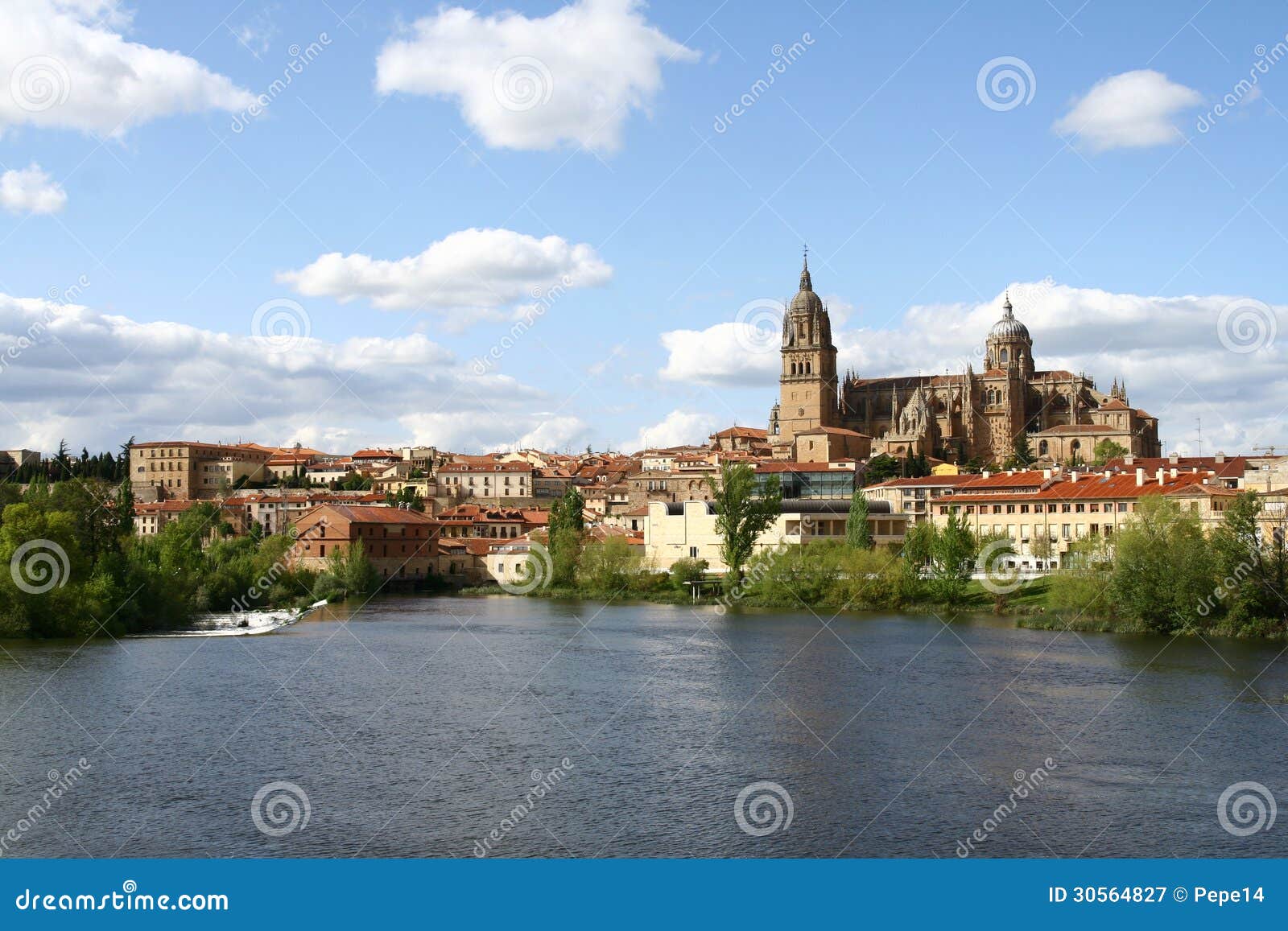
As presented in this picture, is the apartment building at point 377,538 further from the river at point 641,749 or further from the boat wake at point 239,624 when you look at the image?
the river at point 641,749

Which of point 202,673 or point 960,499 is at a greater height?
point 960,499

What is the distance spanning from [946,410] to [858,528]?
51.7 m

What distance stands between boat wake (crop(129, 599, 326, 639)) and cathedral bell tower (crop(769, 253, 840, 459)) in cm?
6044

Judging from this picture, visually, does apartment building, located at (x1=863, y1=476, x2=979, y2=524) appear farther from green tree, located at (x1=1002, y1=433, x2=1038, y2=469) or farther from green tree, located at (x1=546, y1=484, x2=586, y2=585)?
green tree, located at (x1=1002, y1=433, x2=1038, y2=469)

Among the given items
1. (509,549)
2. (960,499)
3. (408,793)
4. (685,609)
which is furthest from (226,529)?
(408,793)

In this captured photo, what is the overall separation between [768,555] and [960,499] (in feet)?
31.6

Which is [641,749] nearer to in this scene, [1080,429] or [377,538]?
[377,538]

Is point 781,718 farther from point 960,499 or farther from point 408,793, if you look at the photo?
point 960,499

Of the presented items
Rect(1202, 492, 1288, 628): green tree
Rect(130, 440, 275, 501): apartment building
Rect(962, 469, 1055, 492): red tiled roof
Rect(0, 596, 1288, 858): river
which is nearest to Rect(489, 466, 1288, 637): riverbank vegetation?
Rect(1202, 492, 1288, 628): green tree

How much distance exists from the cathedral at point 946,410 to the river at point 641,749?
202ft

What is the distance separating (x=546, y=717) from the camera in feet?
66.5

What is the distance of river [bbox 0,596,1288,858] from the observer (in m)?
13.6

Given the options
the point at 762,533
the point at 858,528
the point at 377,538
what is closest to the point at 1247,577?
the point at 858,528

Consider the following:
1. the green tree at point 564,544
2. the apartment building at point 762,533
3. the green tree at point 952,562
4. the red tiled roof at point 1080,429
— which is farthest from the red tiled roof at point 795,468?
the green tree at point 952,562
